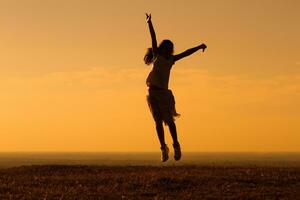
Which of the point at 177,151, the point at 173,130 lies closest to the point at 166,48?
the point at 173,130

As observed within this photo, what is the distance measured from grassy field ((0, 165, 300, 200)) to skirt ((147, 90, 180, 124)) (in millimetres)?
2185

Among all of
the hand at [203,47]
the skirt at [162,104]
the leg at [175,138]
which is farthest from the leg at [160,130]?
the hand at [203,47]

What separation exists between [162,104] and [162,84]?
0.57m

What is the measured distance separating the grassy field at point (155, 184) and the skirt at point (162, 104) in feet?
7.17

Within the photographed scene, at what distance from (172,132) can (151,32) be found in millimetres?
3001

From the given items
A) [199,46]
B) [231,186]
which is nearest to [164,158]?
[231,186]

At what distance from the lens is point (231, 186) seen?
65.1 feet

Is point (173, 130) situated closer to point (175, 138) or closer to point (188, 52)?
point (175, 138)

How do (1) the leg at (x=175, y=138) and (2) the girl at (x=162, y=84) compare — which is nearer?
(2) the girl at (x=162, y=84)

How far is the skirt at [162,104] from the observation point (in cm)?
1897

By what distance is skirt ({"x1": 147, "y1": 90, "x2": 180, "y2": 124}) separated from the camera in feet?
62.2

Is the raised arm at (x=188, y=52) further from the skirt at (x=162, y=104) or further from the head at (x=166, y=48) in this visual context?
the skirt at (x=162, y=104)

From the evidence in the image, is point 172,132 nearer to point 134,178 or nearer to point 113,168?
point 134,178

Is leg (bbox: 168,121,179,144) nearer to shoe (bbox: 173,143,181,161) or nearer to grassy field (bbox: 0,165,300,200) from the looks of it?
shoe (bbox: 173,143,181,161)
